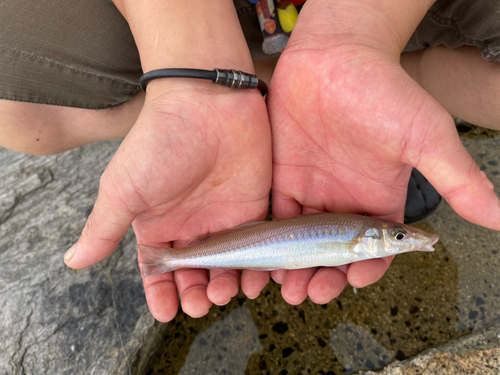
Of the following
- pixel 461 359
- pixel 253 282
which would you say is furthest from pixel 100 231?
pixel 461 359

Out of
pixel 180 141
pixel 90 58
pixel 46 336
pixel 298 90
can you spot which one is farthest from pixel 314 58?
pixel 46 336

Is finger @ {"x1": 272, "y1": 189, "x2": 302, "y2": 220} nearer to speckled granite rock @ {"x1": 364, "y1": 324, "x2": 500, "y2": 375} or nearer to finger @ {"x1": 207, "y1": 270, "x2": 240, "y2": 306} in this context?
finger @ {"x1": 207, "y1": 270, "x2": 240, "y2": 306}

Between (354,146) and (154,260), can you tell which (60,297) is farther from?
(354,146)

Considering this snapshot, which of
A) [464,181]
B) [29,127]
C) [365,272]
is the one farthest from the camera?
[29,127]

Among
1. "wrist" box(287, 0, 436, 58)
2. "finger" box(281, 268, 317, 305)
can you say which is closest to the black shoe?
"finger" box(281, 268, 317, 305)

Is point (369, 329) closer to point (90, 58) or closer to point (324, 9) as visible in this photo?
point (324, 9)

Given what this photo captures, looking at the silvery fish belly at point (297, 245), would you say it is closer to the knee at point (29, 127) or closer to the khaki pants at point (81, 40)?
the khaki pants at point (81, 40)
